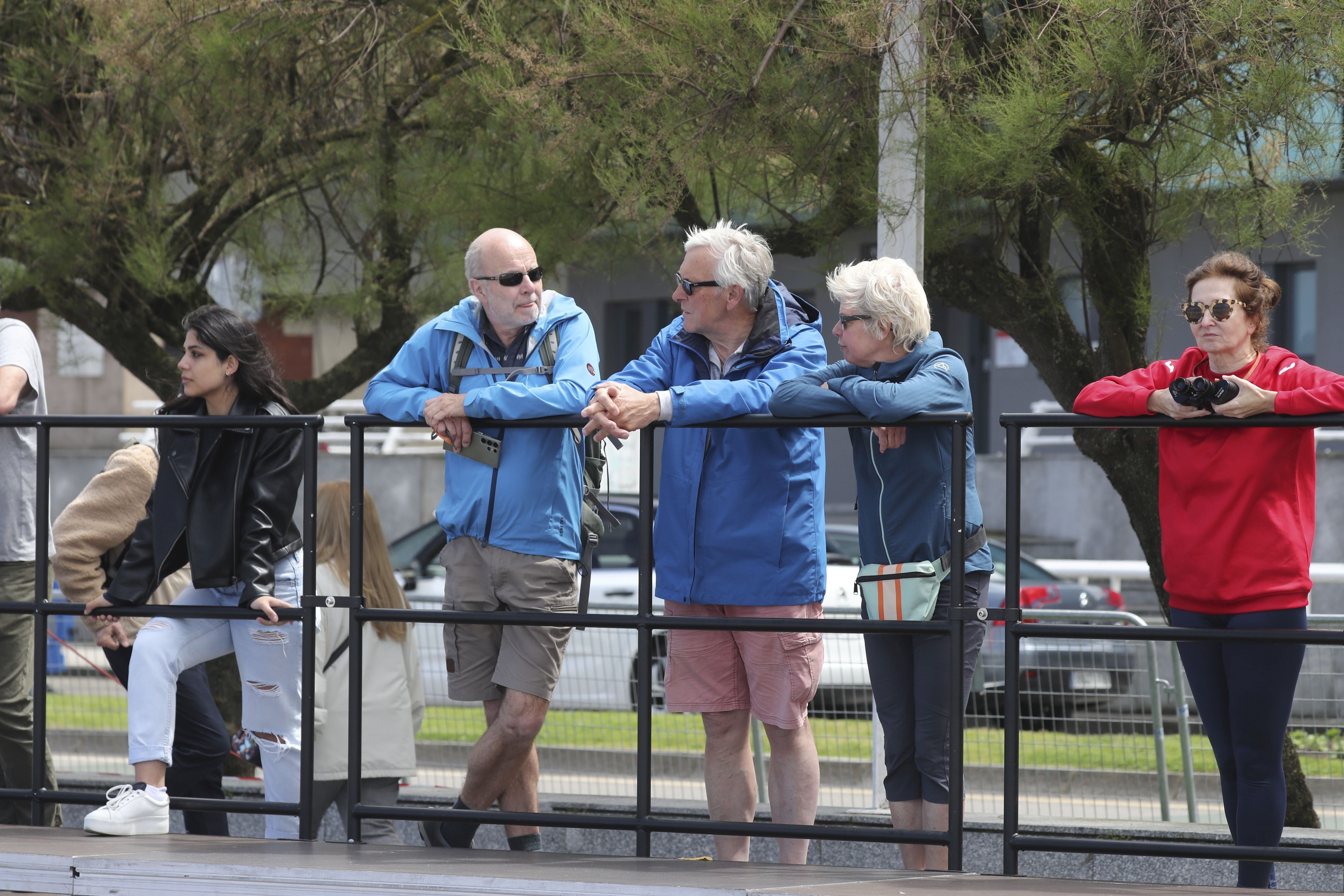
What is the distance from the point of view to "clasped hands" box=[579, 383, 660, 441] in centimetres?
375

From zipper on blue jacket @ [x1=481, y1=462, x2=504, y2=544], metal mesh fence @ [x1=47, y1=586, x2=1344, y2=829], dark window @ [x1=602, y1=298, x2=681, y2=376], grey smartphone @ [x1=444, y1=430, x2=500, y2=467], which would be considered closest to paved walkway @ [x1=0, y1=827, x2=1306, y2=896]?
zipper on blue jacket @ [x1=481, y1=462, x2=504, y2=544]

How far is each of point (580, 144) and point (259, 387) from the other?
6.04ft

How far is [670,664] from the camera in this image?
419cm

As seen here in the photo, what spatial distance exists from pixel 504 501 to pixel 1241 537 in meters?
2.02

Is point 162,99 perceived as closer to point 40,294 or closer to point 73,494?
point 40,294

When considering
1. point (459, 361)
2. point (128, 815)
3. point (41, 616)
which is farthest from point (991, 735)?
point (41, 616)

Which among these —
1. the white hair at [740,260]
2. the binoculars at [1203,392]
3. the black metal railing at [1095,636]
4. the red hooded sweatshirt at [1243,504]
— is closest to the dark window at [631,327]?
the white hair at [740,260]

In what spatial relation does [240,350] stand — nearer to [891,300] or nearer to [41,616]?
[41,616]

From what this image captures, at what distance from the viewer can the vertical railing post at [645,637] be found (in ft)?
12.2

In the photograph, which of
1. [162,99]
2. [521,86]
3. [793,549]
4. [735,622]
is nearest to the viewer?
[735,622]

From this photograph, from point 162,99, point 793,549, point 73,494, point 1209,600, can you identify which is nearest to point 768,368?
point 793,549

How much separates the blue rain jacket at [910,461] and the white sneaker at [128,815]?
2.05 meters

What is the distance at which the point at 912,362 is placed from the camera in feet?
12.7

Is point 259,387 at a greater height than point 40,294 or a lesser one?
lesser
